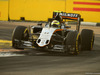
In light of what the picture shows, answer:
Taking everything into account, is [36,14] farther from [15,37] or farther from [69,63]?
[69,63]

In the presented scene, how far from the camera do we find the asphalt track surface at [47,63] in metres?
7.25

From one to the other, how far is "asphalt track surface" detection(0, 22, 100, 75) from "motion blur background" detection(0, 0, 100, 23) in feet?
37.6

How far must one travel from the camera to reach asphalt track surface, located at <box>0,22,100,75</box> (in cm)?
725

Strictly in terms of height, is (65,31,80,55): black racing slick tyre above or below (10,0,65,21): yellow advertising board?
below

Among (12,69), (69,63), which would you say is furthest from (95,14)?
(12,69)

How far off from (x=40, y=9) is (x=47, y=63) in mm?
14089

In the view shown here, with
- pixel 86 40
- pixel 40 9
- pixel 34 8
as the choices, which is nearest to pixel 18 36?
pixel 86 40

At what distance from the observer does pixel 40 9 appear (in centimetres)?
2211

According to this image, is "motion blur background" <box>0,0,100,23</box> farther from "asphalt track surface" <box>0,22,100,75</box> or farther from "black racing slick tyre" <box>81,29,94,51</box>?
"asphalt track surface" <box>0,22,100,75</box>

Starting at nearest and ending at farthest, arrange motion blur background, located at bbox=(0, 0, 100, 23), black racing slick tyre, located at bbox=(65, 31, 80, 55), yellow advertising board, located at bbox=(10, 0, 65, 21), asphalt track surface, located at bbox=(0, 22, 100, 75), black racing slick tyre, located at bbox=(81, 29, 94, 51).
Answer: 1. asphalt track surface, located at bbox=(0, 22, 100, 75)
2. black racing slick tyre, located at bbox=(65, 31, 80, 55)
3. black racing slick tyre, located at bbox=(81, 29, 94, 51)
4. motion blur background, located at bbox=(0, 0, 100, 23)
5. yellow advertising board, located at bbox=(10, 0, 65, 21)

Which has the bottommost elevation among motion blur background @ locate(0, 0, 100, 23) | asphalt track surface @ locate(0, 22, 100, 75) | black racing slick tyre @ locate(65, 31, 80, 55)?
asphalt track surface @ locate(0, 22, 100, 75)

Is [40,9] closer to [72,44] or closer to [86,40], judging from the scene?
[86,40]

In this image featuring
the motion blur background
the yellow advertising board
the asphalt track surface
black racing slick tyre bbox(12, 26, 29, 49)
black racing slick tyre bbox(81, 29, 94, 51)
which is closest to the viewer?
the asphalt track surface

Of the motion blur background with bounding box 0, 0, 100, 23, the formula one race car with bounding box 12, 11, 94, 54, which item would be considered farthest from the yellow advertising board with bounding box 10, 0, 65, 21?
the formula one race car with bounding box 12, 11, 94, 54
